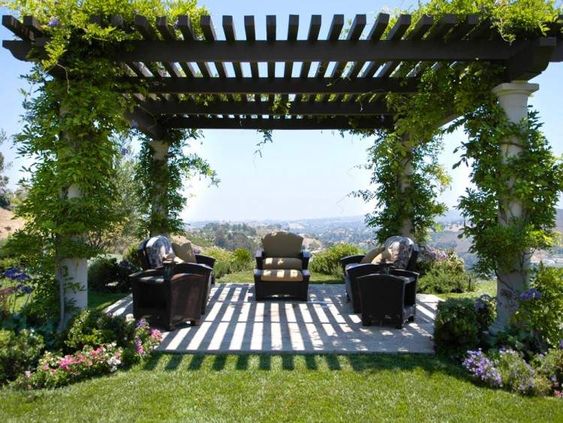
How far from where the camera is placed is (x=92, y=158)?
15.4 ft

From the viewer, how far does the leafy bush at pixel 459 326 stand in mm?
4371

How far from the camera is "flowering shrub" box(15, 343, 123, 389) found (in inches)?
145

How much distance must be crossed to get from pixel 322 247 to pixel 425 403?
342 inches

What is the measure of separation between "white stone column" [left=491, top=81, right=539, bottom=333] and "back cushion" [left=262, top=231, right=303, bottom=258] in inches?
153

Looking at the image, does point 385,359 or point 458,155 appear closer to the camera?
point 385,359

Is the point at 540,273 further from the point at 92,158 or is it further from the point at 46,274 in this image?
the point at 46,274

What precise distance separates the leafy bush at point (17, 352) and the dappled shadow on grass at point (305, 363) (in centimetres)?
90

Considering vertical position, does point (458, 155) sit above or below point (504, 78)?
below


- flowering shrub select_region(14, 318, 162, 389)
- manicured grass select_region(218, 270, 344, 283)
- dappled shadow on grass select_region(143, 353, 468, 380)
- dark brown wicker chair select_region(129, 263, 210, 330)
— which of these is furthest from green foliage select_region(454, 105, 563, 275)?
manicured grass select_region(218, 270, 344, 283)

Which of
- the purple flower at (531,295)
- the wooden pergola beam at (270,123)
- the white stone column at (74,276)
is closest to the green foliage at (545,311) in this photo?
the purple flower at (531,295)

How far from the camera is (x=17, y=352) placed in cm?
384

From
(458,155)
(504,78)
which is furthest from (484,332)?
(504,78)

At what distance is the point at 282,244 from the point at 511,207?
4.15 meters

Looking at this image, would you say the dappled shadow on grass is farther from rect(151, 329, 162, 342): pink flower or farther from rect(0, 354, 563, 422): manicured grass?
rect(151, 329, 162, 342): pink flower
